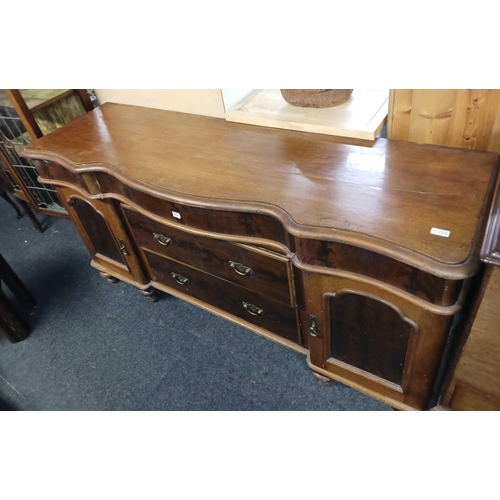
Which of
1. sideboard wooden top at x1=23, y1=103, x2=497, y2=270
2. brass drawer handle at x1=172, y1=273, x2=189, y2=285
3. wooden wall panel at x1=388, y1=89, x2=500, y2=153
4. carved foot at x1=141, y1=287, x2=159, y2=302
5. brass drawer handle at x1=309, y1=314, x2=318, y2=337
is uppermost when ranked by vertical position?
wooden wall panel at x1=388, y1=89, x2=500, y2=153

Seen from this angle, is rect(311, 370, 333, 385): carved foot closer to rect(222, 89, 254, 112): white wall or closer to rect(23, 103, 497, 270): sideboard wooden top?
rect(23, 103, 497, 270): sideboard wooden top

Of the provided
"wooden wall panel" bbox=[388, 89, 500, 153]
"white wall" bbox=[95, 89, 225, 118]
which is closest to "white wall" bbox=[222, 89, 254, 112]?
"white wall" bbox=[95, 89, 225, 118]

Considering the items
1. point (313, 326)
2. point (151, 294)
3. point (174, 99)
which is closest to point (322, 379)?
point (313, 326)

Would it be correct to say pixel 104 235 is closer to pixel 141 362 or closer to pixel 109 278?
pixel 109 278

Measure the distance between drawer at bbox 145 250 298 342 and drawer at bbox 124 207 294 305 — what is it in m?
0.04

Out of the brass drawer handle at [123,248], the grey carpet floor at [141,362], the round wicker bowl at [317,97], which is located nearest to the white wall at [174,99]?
the round wicker bowl at [317,97]

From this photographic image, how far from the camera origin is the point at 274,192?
1045 millimetres

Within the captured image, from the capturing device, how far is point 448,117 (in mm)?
1069

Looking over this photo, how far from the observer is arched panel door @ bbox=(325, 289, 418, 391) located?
38.9 inches

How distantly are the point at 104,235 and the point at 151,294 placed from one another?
1.09ft

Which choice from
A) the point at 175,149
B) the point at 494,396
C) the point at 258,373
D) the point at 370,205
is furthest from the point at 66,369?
the point at 494,396

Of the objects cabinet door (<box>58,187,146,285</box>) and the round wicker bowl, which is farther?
cabinet door (<box>58,187,146,285</box>)

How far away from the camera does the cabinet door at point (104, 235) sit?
4.95ft

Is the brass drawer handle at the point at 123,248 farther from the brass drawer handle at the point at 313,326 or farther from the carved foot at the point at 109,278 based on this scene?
the brass drawer handle at the point at 313,326
